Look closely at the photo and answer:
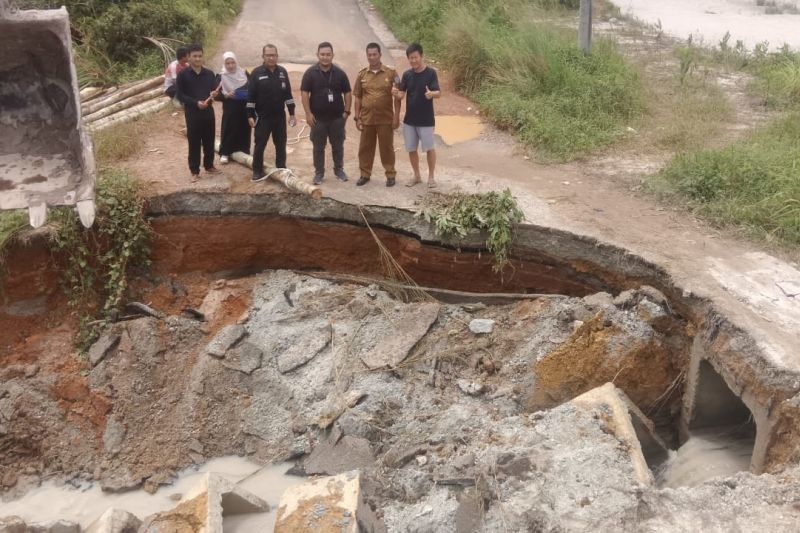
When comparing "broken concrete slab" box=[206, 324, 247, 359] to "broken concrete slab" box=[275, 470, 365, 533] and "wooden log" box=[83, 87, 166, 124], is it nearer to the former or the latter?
"broken concrete slab" box=[275, 470, 365, 533]

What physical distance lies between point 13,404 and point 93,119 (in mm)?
4205

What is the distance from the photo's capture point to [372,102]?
261 inches

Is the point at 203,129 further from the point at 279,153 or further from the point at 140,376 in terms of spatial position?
the point at 140,376

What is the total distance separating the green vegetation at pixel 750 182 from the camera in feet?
20.5

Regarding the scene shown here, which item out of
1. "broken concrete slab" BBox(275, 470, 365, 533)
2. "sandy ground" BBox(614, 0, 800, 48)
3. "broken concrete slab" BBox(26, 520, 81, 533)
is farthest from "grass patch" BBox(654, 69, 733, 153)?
"broken concrete slab" BBox(26, 520, 81, 533)

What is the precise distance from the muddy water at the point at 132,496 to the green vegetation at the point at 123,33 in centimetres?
663

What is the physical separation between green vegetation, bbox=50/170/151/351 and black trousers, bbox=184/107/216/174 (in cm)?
62

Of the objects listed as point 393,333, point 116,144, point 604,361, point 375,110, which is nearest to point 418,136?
point 375,110

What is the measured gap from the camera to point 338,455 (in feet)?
18.3

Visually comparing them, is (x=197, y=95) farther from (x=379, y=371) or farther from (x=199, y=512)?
(x=199, y=512)

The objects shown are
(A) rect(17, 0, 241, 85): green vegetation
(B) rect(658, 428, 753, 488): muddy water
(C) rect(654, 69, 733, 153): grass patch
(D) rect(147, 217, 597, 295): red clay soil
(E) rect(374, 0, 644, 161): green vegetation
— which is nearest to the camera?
(B) rect(658, 428, 753, 488): muddy water

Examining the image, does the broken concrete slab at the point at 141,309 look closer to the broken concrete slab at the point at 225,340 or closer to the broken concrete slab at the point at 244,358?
the broken concrete slab at the point at 225,340

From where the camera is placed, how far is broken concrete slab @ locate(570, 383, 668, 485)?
4223mm

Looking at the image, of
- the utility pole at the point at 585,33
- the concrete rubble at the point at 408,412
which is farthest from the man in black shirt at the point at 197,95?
the utility pole at the point at 585,33
